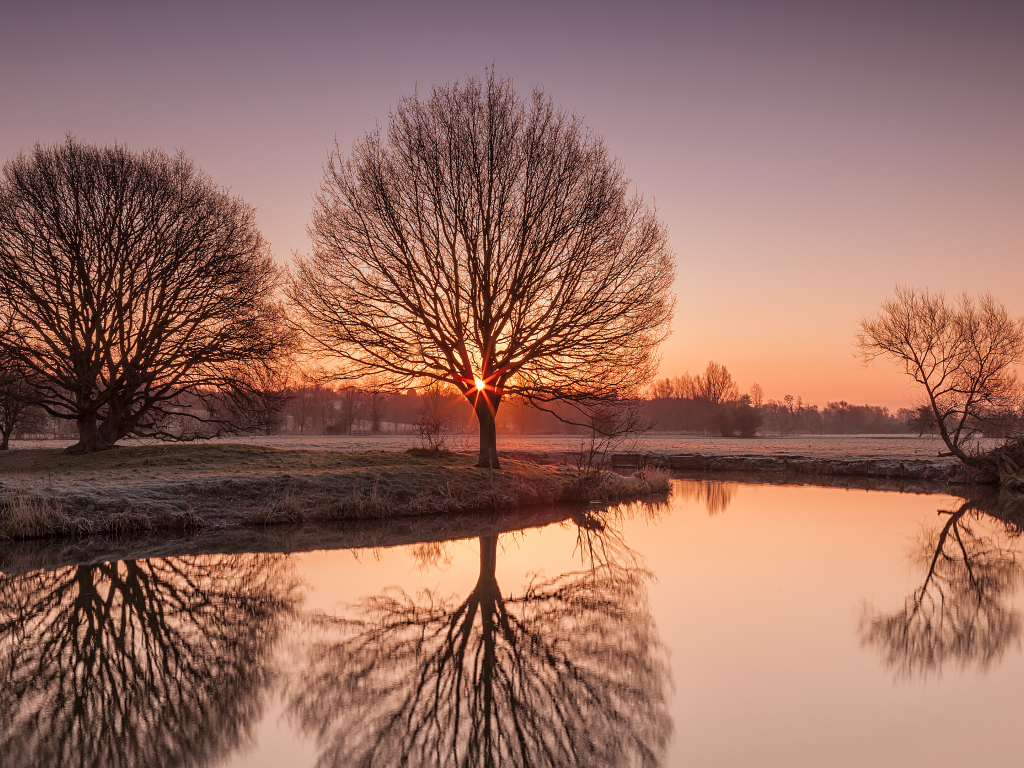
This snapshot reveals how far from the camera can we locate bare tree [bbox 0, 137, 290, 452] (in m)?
21.7

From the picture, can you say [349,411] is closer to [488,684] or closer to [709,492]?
[709,492]

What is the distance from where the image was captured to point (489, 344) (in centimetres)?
2011

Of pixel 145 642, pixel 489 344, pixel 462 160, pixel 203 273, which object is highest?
pixel 462 160

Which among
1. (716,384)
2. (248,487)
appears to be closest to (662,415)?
(716,384)

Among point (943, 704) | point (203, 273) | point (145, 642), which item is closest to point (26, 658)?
point (145, 642)

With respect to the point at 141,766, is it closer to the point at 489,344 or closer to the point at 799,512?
the point at 489,344

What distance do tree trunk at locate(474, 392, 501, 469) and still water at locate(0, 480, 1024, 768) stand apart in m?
8.88

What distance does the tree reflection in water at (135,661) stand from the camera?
4785 mm

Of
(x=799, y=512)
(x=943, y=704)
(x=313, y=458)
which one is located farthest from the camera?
(x=313, y=458)

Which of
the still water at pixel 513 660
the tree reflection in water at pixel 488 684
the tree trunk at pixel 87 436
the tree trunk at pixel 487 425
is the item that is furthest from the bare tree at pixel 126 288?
the tree reflection in water at pixel 488 684

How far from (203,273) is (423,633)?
20.1 meters

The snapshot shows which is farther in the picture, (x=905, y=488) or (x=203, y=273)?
(x=905, y=488)

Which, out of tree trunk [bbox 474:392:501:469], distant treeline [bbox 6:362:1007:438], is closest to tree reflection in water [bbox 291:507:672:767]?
tree trunk [bbox 474:392:501:469]

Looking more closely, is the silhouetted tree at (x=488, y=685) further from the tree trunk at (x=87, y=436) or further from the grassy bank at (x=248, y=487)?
the tree trunk at (x=87, y=436)
